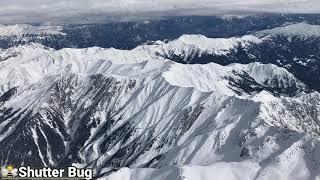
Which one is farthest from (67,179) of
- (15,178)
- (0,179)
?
(0,179)

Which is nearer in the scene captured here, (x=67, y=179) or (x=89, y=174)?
(x=89, y=174)

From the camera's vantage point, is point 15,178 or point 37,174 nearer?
point 37,174

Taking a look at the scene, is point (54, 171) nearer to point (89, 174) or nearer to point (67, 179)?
point (89, 174)

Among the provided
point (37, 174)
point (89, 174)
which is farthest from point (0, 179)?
point (89, 174)

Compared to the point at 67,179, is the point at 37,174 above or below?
above

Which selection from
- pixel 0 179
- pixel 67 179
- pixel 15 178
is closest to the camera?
pixel 0 179

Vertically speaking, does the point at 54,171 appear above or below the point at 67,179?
above

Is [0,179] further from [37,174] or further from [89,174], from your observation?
[89,174]

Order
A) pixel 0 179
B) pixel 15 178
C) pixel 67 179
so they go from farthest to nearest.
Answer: pixel 67 179 < pixel 15 178 < pixel 0 179
